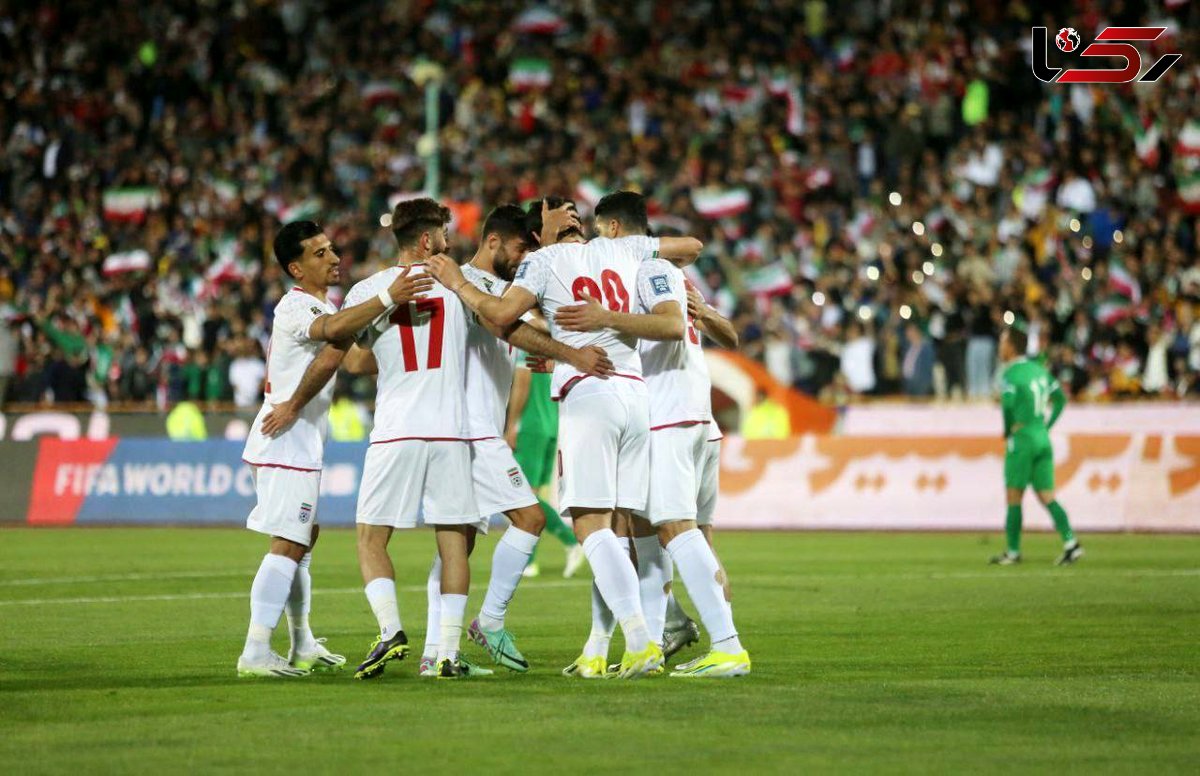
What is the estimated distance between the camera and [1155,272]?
2625 centimetres

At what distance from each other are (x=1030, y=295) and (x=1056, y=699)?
60.5ft

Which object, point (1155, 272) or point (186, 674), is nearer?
point (186, 674)

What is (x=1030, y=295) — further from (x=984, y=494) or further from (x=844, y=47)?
(x=844, y=47)

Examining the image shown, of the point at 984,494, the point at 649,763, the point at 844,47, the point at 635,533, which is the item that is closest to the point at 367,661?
the point at 635,533

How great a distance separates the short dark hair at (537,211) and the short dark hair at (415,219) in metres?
0.70

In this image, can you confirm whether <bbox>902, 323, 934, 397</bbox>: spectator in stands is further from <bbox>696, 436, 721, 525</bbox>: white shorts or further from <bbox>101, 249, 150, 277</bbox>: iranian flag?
<bbox>696, 436, 721, 525</bbox>: white shorts

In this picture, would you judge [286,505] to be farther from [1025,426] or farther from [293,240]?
[1025,426]

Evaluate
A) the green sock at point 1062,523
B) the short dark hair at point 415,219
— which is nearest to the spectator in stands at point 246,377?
the green sock at point 1062,523

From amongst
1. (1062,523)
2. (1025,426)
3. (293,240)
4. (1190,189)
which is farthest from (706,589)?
(1190,189)

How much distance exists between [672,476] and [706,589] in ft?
2.21

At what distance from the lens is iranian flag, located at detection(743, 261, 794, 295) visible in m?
28.8

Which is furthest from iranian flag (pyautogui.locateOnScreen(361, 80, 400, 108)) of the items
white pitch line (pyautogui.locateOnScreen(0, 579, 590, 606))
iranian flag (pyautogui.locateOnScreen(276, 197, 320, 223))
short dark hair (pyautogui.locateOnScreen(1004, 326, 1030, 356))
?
white pitch line (pyautogui.locateOnScreen(0, 579, 590, 606))

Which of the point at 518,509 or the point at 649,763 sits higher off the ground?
the point at 518,509

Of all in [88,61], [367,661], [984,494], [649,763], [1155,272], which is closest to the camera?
[649,763]
